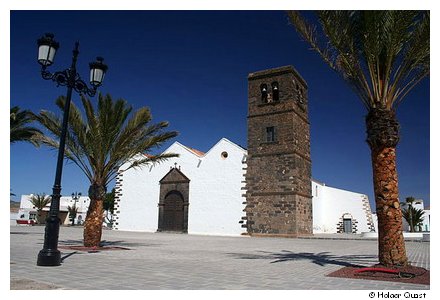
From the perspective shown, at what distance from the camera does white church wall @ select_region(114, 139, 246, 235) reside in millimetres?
24312

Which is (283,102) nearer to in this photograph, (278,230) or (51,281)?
(278,230)

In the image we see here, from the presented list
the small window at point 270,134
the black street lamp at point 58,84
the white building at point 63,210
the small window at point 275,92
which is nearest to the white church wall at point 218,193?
the small window at point 270,134

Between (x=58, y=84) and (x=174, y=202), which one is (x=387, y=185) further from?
(x=174, y=202)

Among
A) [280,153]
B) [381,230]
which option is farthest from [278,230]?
[381,230]

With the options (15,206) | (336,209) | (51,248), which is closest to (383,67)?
(51,248)

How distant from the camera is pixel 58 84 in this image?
8172mm

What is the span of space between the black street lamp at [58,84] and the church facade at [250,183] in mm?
15179

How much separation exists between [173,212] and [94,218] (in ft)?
49.9

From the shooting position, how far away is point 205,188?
25625 mm

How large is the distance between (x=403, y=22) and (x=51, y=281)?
24.4 ft

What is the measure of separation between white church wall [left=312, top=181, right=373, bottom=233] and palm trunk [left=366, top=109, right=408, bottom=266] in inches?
826

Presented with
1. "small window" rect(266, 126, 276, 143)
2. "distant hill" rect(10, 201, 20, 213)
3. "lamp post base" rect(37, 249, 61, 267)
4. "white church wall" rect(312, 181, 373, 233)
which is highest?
"small window" rect(266, 126, 276, 143)

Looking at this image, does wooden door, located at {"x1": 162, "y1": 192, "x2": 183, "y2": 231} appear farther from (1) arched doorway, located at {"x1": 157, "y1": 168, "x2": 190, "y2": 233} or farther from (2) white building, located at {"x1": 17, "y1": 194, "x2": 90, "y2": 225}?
(2) white building, located at {"x1": 17, "y1": 194, "x2": 90, "y2": 225}

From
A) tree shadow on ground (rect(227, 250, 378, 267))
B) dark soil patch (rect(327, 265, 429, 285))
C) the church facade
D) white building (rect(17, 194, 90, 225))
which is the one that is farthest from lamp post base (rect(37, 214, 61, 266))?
white building (rect(17, 194, 90, 225))
